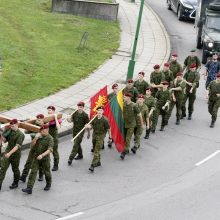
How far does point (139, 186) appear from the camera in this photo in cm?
1550

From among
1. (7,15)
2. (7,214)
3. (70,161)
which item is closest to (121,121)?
(70,161)

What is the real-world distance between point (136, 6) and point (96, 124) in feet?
72.4

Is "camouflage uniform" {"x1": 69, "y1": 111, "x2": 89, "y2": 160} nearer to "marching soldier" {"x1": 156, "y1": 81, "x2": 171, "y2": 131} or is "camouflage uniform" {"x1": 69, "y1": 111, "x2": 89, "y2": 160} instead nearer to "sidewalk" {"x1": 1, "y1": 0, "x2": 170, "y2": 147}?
"sidewalk" {"x1": 1, "y1": 0, "x2": 170, "y2": 147}

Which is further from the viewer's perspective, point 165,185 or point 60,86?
point 60,86

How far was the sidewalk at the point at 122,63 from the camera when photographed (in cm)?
2000

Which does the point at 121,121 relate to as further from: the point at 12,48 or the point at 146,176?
the point at 12,48

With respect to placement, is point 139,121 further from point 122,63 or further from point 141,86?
point 122,63

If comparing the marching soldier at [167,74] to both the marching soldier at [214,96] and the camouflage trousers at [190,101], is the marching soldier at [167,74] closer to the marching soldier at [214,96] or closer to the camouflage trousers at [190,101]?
the camouflage trousers at [190,101]

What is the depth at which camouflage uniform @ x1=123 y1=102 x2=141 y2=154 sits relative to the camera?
1726cm

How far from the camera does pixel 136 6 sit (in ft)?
122

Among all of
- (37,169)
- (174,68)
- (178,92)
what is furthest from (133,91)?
(37,169)

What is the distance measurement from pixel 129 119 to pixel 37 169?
3594 mm

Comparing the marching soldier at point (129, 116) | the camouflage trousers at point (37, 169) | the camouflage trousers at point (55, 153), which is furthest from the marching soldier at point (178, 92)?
the camouflage trousers at point (37, 169)

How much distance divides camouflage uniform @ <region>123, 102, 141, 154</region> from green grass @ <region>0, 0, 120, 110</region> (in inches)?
160
